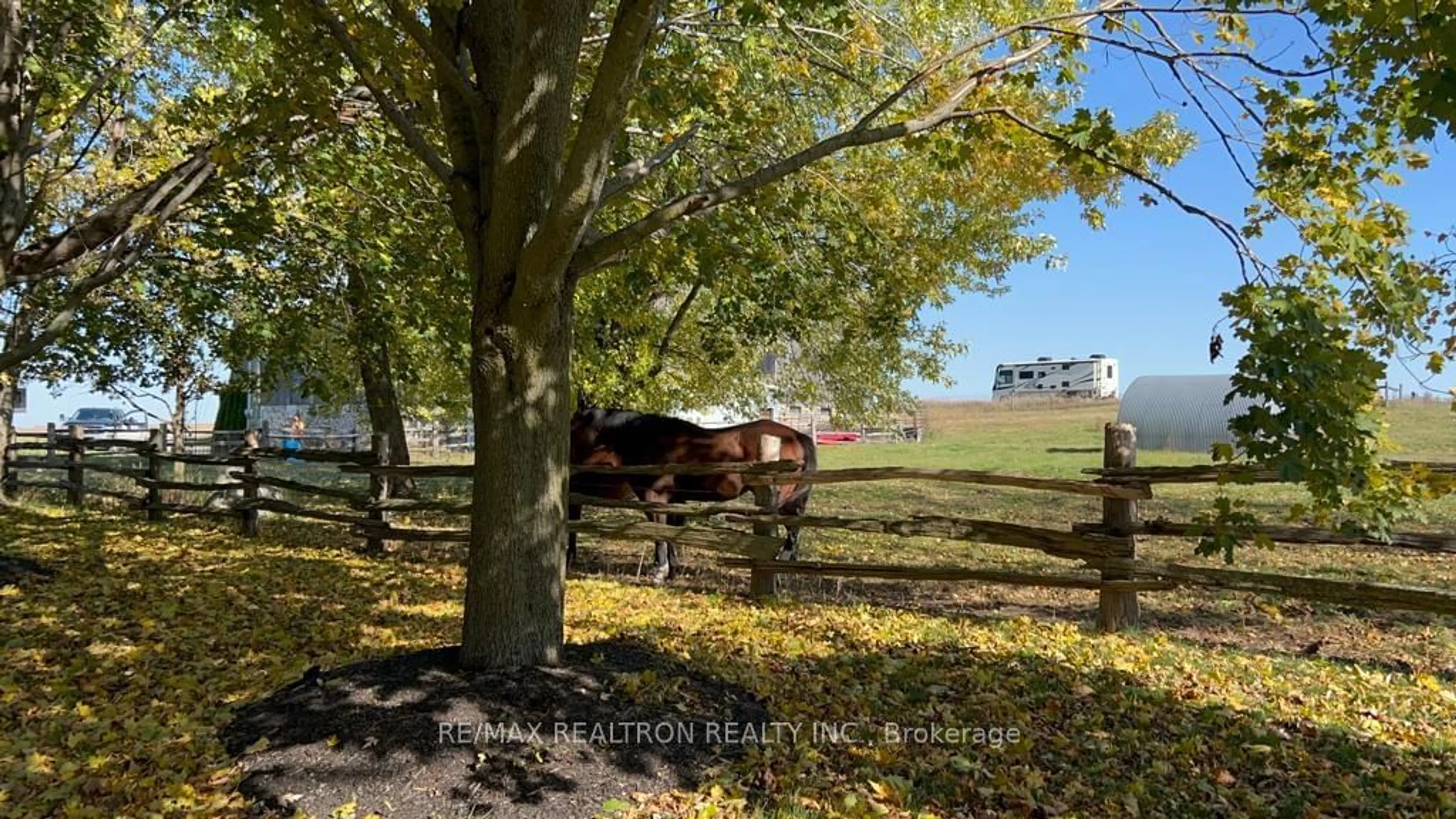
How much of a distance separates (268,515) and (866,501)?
411 inches

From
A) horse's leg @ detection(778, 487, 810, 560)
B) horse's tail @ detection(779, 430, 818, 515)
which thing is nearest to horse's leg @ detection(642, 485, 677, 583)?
horse's leg @ detection(778, 487, 810, 560)

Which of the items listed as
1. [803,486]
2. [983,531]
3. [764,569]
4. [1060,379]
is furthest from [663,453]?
[1060,379]

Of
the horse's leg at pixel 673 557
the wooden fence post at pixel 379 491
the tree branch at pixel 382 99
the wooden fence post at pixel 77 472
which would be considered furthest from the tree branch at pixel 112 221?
the wooden fence post at pixel 77 472

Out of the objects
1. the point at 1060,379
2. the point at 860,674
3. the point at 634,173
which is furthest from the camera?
the point at 1060,379

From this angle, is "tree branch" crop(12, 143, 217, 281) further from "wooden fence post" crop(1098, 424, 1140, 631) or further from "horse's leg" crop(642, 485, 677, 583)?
"wooden fence post" crop(1098, 424, 1140, 631)

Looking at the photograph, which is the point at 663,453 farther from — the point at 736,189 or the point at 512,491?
the point at 736,189

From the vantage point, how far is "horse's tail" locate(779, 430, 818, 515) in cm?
936

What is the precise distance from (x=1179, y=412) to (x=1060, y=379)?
844 inches

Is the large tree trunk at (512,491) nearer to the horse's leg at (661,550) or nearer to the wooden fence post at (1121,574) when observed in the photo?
the horse's leg at (661,550)

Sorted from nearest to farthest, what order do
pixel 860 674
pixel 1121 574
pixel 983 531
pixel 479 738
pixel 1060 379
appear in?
A: pixel 479 738 → pixel 860 674 → pixel 1121 574 → pixel 983 531 → pixel 1060 379

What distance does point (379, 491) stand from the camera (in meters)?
9.87

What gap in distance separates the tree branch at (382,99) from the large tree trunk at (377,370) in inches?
167

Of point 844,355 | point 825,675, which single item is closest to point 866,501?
point 844,355

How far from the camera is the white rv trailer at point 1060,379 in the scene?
47.3m
